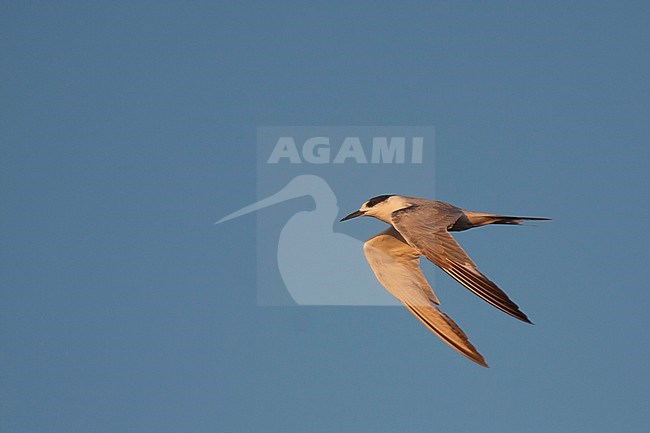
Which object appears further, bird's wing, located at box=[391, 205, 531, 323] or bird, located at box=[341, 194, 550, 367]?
bird, located at box=[341, 194, 550, 367]

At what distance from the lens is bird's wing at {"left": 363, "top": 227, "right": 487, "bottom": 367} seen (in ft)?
23.5

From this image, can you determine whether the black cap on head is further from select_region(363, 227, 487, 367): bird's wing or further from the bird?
select_region(363, 227, 487, 367): bird's wing

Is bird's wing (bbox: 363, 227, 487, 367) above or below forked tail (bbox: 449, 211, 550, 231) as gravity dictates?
below

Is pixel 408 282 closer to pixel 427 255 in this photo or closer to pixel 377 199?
pixel 377 199

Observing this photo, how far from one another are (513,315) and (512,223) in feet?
6.57

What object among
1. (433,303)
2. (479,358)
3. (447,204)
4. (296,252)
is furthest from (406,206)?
(296,252)

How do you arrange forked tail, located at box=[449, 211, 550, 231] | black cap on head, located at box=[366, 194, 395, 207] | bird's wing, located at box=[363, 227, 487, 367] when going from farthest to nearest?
1. black cap on head, located at box=[366, 194, 395, 207]
2. forked tail, located at box=[449, 211, 550, 231]
3. bird's wing, located at box=[363, 227, 487, 367]

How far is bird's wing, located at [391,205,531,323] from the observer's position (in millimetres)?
6141

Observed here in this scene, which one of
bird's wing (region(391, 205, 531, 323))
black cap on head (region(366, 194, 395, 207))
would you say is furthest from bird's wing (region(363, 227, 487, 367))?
bird's wing (region(391, 205, 531, 323))

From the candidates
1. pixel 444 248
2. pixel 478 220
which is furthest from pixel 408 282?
pixel 444 248

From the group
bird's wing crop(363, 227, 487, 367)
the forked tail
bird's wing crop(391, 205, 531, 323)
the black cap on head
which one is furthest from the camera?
the black cap on head

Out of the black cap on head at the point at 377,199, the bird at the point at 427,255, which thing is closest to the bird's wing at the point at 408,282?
the bird at the point at 427,255

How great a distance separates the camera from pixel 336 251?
10438 mm

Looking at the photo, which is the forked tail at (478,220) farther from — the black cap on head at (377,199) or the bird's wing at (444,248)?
the black cap on head at (377,199)
